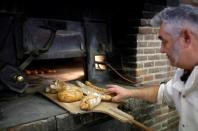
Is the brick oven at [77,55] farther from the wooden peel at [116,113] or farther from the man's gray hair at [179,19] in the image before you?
the man's gray hair at [179,19]

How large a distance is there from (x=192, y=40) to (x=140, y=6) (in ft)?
4.39

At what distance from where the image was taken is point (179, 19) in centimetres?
169

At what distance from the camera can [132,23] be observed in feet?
9.66

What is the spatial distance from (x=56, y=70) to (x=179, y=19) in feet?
7.35

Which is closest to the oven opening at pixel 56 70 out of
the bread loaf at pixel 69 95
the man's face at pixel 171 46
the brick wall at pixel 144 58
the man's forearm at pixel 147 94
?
the brick wall at pixel 144 58

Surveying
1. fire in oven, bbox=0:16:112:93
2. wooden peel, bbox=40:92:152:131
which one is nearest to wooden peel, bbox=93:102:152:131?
wooden peel, bbox=40:92:152:131

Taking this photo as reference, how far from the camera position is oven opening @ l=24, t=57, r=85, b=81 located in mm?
2980

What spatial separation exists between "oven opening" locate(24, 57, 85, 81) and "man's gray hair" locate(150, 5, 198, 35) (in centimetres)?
139

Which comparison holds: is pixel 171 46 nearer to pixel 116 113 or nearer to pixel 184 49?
pixel 184 49

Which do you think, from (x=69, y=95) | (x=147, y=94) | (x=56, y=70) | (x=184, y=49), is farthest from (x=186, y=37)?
(x=56, y=70)

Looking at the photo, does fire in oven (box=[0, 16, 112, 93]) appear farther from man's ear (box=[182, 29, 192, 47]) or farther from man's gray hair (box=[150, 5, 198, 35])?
man's ear (box=[182, 29, 192, 47])

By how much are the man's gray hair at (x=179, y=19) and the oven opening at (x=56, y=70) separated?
4.57 ft

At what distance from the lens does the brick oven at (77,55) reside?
2031 mm

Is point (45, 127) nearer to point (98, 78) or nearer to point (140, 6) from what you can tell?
point (98, 78)
